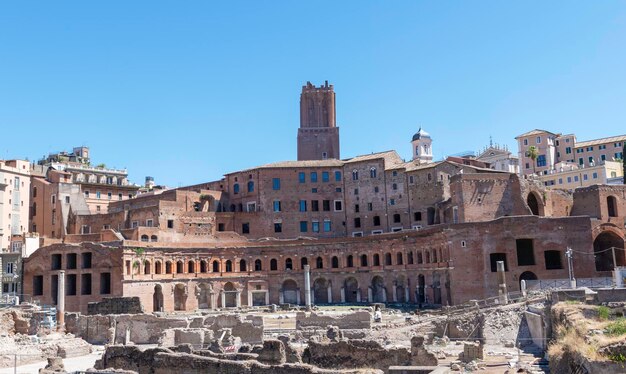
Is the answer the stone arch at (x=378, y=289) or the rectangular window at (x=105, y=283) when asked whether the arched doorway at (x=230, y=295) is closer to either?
the rectangular window at (x=105, y=283)

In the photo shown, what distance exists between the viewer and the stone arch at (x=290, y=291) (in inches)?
2598

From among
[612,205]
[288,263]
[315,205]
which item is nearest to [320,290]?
[288,263]

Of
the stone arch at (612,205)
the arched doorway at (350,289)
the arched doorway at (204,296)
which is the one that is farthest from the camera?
the arched doorway at (350,289)

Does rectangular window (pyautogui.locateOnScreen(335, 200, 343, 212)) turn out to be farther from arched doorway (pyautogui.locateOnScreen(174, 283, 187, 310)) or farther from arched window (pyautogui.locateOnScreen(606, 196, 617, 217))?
arched window (pyautogui.locateOnScreen(606, 196, 617, 217))

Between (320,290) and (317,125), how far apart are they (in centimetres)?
3350

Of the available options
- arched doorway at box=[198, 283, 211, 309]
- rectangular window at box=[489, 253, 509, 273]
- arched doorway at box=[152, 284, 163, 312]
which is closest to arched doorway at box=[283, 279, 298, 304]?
arched doorway at box=[198, 283, 211, 309]

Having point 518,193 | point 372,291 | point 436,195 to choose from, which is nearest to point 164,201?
point 372,291

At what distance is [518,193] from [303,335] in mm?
27599

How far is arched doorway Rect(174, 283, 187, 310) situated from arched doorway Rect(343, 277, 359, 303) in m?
16.8

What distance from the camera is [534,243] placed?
4881 centimetres

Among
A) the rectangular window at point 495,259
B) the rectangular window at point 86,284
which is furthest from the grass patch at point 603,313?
the rectangular window at point 86,284

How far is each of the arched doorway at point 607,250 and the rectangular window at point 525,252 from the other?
650cm

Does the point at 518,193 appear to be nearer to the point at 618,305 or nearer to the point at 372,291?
the point at 372,291

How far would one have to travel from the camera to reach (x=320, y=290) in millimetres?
66688
